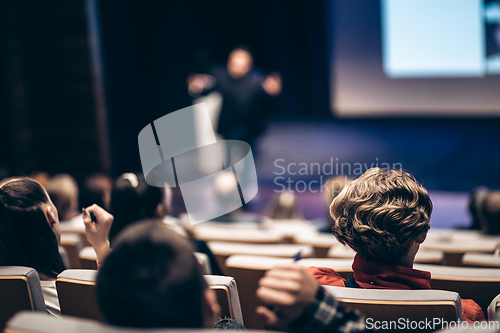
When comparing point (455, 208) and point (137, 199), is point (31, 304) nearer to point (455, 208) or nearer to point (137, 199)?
point (137, 199)

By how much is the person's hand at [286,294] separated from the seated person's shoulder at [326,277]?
473mm

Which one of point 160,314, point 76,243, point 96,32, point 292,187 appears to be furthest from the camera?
point 292,187

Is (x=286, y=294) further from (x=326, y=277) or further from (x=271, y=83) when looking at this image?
(x=271, y=83)

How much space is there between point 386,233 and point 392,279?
13cm

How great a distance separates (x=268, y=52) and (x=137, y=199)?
5263 mm

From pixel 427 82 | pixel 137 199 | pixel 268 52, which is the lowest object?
pixel 137 199

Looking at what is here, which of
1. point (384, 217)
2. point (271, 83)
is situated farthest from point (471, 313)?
point (271, 83)

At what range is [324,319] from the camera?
81 centimetres

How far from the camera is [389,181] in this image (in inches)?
50.8

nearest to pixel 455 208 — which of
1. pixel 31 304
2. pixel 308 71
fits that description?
pixel 308 71

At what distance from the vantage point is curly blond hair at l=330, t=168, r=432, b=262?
1.21m

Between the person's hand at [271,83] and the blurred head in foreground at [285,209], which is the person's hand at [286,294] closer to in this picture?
the blurred head in foreground at [285,209]

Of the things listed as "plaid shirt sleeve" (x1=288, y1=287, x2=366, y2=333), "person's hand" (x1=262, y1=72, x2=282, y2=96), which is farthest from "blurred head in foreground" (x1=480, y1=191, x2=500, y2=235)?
"person's hand" (x1=262, y1=72, x2=282, y2=96)

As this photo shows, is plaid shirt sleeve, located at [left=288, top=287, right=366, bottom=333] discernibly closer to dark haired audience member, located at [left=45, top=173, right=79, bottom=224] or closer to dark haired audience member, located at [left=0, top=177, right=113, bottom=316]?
dark haired audience member, located at [left=0, top=177, right=113, bottom=316]
